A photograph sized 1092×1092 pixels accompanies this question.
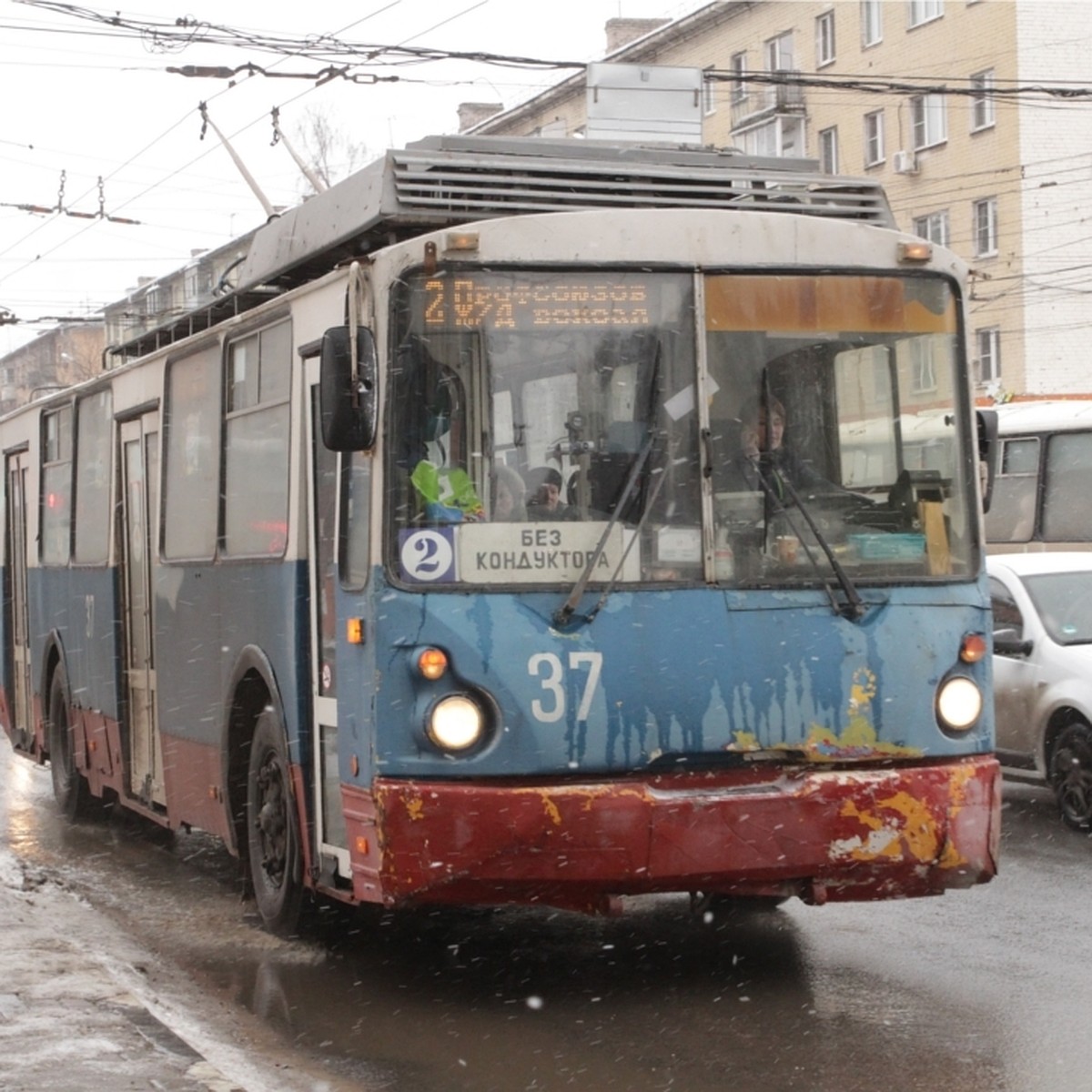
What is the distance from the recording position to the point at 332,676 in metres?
8.22

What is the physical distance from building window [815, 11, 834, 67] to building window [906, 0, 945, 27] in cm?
332

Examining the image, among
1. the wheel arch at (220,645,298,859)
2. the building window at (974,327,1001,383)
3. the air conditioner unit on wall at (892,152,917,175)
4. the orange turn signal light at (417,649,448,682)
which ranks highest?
the air conditioner unit on wall at (892,152,917,175)

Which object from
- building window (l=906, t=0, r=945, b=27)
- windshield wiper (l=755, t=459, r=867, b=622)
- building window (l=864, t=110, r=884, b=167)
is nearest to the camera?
Result: windshield wiper (l=755, t=459, r=867, b=622)

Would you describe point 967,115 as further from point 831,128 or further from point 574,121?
point 574,121

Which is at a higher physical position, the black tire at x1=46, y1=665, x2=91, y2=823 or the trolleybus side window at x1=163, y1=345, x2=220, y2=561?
the trolleybus side window at x1=163, y1=345, x2=220, y2=561

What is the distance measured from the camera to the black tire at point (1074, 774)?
11859 mm

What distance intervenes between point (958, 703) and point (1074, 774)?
4648mm

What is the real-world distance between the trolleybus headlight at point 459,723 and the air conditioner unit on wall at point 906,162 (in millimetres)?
44630

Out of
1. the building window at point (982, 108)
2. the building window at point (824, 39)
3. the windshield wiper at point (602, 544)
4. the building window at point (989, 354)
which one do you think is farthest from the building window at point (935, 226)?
the windshield wiper at point (602, 544)

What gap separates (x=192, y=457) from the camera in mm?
10555

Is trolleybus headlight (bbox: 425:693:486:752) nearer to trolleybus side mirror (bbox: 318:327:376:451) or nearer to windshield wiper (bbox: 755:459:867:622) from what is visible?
trolleybus side mirror (bbox: 318:327:376:451)

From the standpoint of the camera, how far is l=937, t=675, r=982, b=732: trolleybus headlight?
7.63m

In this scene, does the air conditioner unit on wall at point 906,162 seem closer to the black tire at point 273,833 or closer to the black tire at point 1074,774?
the black tire at point 1074,774

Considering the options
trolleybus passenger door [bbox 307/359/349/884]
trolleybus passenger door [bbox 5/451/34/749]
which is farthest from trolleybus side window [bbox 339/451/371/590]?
trolleybus passenger door [bbox 5/451/34/749]
